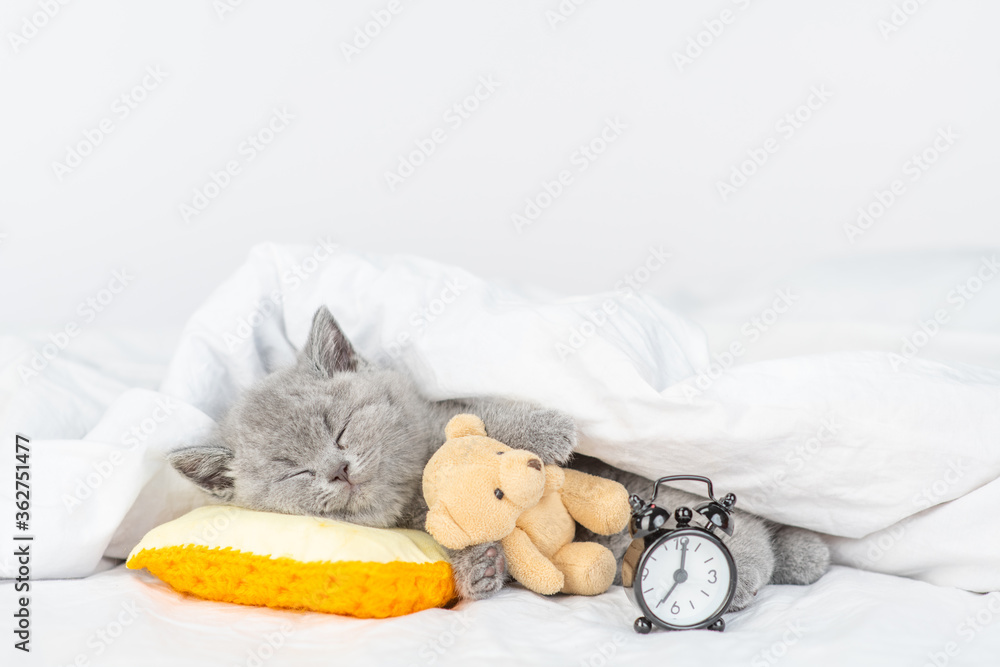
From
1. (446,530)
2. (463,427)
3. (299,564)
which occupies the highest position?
(463,427)

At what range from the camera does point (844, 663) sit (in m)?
0.90

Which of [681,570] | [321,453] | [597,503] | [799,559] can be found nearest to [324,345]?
[321,453]

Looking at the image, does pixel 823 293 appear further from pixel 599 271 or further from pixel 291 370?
pixel 291 370

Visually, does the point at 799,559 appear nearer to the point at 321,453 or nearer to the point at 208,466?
the point at 321,453

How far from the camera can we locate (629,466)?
1313mm

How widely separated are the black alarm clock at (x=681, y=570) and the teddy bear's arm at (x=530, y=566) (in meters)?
0.13

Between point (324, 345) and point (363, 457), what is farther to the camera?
point (324, 345)

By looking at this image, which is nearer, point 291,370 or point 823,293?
point 291,370

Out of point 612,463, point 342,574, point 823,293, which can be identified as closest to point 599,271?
point 823,293

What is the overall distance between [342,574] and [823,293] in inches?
58.3

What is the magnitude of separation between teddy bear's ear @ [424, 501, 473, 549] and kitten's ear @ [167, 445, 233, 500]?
39cm

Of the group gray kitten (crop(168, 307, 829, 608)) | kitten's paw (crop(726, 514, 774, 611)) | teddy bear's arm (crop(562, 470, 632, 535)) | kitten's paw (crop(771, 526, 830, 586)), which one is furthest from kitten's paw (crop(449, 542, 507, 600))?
kitten's paw (crop(771, 526, 830, 586))

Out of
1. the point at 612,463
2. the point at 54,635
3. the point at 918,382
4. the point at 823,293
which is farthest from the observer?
the point at 823,293

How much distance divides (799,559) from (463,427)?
0.63 meters
